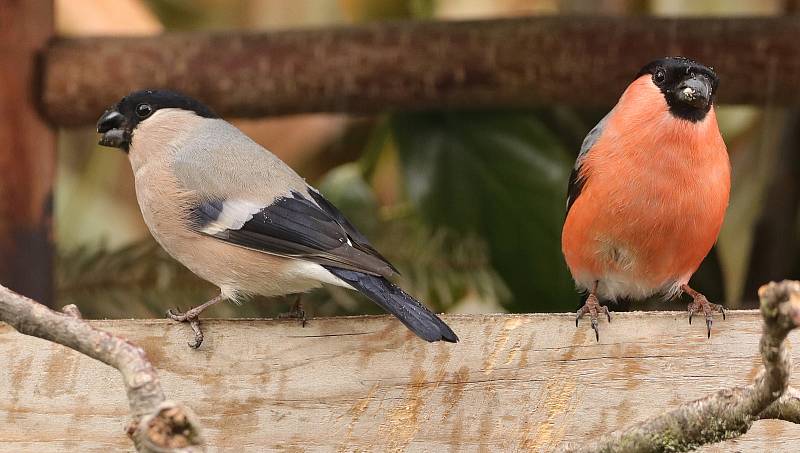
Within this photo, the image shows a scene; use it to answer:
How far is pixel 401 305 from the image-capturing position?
1.66 metres

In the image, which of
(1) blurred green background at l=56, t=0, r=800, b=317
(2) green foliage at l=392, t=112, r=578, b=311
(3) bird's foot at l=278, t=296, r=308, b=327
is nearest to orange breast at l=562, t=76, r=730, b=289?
(3) bird's foot at l=278, t=296, r=308, b=327

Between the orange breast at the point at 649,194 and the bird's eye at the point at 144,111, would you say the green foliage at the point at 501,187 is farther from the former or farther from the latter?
the bird's eye at the point at 144,111

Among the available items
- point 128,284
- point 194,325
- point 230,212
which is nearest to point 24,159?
point 128,284

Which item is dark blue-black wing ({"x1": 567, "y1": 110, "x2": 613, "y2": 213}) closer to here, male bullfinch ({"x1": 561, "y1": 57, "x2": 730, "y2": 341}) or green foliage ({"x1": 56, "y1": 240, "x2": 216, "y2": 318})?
male bullfinch ({"x1": 561, "y1": 57, "x2": 730, "y2": 341})

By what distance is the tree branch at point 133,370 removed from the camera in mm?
1114

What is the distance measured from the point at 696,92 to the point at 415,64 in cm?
89

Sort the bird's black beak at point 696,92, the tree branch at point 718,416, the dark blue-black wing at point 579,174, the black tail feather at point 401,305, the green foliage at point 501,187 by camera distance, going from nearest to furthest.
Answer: the tree branch at point 718,416, the black tail feather at point 401,305, the bird's black beak at point 696,92, the dark blue-black wing at point 579,174, the green foliage at point 501,187

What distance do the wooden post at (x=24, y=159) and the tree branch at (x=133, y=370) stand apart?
1.20 m

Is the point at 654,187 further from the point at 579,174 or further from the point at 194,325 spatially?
the point at 194,325

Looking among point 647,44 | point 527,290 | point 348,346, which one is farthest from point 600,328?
point 527,290

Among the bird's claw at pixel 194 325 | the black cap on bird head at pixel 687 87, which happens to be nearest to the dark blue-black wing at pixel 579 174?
the black cap on bird head at pixel 687 87

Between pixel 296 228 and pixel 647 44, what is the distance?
1.08 metres

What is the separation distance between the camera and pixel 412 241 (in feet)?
9.29

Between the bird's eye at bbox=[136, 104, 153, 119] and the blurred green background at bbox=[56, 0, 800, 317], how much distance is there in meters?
0.48
